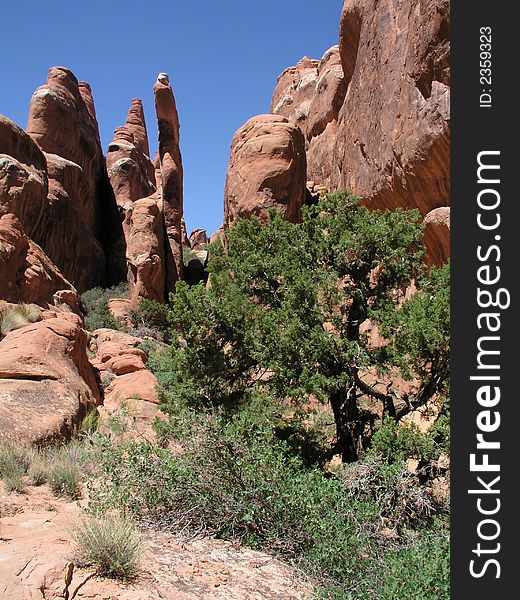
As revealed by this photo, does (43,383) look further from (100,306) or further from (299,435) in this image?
(100,306)

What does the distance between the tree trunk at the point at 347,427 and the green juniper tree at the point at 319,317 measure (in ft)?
0.06

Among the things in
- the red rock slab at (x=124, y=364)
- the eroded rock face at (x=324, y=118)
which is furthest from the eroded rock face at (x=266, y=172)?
the red rock slab at (x=124, y=364)

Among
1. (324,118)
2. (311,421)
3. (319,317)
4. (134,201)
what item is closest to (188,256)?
(134,201)

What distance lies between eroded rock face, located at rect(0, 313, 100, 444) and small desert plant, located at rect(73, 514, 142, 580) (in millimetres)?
3974

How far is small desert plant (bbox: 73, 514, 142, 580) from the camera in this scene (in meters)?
4.48

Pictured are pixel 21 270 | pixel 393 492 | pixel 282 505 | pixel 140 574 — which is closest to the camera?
pixel 140 574

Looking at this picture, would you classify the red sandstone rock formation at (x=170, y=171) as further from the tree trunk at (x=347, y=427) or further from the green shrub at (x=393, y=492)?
the green shrub at (x=393, y=492)

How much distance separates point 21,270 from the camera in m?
14.8

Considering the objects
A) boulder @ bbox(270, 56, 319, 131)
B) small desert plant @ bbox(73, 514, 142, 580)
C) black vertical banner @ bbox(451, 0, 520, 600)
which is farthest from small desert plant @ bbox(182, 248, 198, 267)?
black vertical banner @ bbox(451, 0, 520, 600)

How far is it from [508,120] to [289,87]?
41.5m

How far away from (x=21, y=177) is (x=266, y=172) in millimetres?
10192

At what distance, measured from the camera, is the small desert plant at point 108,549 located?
448 centimetres

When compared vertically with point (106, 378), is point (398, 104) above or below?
above

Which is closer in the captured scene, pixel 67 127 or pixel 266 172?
pixel 266 172
